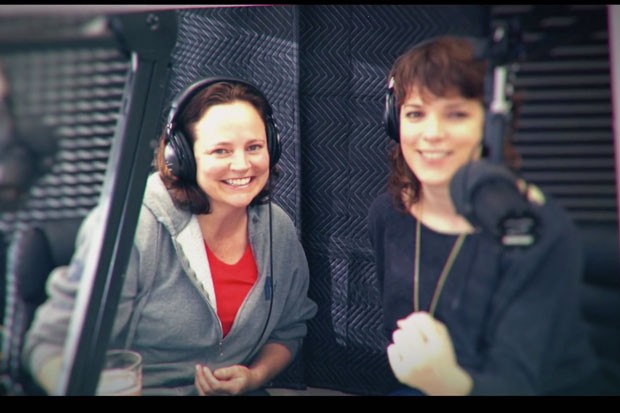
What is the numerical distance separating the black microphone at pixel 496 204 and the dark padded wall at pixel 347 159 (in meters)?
0.23

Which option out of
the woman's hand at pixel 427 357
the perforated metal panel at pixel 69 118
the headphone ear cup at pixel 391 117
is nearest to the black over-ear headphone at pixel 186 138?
the perforated metal panel at pixel 69 118

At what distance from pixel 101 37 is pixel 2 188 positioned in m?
0.48

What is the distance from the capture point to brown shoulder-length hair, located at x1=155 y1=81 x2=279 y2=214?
198 cm

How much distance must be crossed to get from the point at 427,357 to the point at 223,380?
0.58 metres

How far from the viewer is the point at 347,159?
1.99m

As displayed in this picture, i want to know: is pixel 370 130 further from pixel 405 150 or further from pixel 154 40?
pixel 154 40

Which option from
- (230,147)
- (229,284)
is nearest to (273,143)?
(230,147)

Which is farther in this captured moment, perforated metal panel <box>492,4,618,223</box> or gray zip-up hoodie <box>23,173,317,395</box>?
gray zip-up hoodie <box>23,173,317,395</box>

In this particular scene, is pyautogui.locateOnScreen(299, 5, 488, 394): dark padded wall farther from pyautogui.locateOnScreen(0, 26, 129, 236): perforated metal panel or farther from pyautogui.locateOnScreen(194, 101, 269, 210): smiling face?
pyautogui.locateOnScreen(0, 26, 129, 236): perforated metal panel

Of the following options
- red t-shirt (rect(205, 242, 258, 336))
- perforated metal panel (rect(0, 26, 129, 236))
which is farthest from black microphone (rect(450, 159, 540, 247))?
perforated metal panel (rect(0, 26, 129, 236))

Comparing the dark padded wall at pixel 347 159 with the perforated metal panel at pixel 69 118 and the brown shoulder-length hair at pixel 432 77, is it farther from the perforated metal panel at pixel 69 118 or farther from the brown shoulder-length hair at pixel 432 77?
the perforated metal panel at pixel 69 118

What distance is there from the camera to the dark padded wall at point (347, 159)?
74.9 inches

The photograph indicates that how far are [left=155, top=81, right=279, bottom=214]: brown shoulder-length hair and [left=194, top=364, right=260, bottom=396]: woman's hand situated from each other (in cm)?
46
